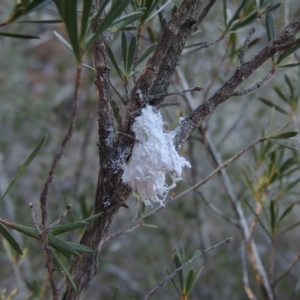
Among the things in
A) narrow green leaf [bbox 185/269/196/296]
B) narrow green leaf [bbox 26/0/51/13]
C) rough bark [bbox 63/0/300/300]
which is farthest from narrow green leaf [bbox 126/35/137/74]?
narrow green leaf [bbox 185/269/196/296]

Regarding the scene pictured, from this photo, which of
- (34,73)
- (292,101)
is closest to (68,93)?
(34,73)

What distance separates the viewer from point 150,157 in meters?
0.42

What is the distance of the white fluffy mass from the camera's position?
0.41 m

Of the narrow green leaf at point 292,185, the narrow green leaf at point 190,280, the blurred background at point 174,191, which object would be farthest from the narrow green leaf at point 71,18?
the blurred background at point 174,191

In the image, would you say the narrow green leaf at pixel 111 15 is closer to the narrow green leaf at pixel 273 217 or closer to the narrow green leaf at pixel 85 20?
the narrow green leaf at pixel 85 20

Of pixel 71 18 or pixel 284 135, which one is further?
pixel 284 135

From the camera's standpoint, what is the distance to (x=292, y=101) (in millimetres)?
784

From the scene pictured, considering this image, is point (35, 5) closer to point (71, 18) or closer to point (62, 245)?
point (71, 18)

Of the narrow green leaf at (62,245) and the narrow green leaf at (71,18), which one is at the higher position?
the narrow green leaf at (71,18)

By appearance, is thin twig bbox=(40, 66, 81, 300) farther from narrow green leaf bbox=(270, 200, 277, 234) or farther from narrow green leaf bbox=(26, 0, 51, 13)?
narrow green leaf bbox=(270, 200, 277, 234)

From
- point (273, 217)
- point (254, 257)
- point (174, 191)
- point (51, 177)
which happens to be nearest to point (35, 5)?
point (51, 177)

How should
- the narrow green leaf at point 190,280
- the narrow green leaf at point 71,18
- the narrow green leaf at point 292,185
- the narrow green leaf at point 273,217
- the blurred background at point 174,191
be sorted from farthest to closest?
the blurred background at point 174,191, the narrow green leaf at point 292,185, the narrow green leaf at point 273,217, the narrow green leaf at point 190,280, the narrow green leaf at point 71,18

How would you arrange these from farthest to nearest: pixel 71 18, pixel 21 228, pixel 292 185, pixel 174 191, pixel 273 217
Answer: pixel 174 191
pixel 292 185
pixel 273 217
pixel 21 228
pixel 71 18

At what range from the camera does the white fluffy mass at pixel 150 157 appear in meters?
0.41
